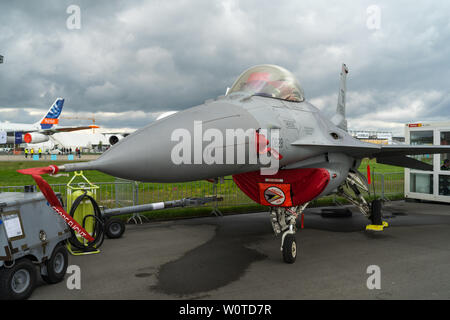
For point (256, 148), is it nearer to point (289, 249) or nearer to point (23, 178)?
point (289, 249)

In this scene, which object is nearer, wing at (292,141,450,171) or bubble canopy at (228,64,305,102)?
bubble canopy at (228,64,305,102)

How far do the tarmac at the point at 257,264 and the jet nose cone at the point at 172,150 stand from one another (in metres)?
1.76

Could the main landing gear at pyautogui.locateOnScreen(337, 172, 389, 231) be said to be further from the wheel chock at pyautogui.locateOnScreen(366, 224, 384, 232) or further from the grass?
the grass

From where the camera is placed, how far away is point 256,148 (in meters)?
3.95

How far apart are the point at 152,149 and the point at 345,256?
4404mm

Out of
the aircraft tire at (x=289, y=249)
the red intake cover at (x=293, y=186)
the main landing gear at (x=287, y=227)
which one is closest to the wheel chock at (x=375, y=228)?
the main landing gear at (x=287, y=227)

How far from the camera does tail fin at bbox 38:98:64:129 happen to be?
43781 mm

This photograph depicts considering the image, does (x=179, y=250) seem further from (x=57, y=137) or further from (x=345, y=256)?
(x=57, y=137)

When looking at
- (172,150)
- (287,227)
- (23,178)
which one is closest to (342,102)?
(287,227)

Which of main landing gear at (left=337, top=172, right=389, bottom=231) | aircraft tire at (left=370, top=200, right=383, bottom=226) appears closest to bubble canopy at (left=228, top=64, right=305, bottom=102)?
main landing gear at (left=337, top=172, right=389, bottom=231)

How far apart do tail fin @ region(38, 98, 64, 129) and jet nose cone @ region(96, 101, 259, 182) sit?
46660 millimetres

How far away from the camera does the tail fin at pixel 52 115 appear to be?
144ft

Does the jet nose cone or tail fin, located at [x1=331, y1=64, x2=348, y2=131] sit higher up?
tail fin, located at [x1=331, y1=64, x2=348, y2=131]
